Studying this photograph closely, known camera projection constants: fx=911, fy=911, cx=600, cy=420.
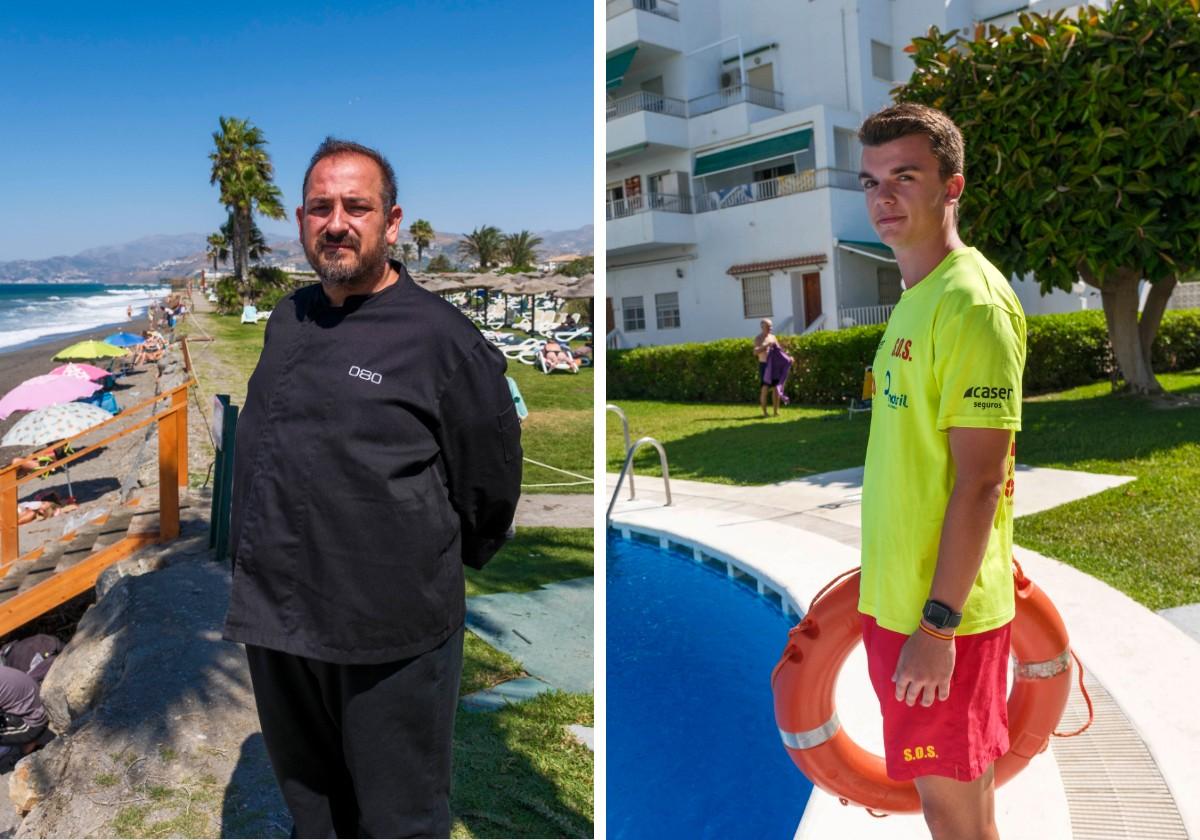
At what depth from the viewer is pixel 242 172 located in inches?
Result: 1217

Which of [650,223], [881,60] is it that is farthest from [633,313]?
[881,60]

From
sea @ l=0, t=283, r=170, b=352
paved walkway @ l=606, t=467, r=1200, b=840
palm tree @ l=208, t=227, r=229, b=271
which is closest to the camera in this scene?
paved walkway @ l=606, t=467, r=1200, b=840

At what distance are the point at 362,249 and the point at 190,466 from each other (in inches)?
356

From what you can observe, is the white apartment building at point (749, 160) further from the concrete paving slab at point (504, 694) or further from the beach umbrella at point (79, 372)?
the concrete paving slab at point (504, 694)

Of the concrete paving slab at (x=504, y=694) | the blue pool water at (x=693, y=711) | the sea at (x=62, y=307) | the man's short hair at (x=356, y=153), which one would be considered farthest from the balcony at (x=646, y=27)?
the sea at (x=62, y=307)

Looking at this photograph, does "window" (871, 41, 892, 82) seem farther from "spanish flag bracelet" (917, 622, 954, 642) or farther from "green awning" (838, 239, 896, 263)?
"spanish flag bracelet" (917, 622, 954, 642)

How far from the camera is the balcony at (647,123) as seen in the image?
2300 centimetres

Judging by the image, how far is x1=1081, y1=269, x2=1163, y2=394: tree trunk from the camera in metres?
11.2

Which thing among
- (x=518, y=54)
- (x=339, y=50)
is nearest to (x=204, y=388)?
(x=339, y=50)

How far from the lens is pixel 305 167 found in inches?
85.8

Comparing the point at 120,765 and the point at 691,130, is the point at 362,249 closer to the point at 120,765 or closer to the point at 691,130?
the point at 120,765

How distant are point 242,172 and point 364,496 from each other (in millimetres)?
32307

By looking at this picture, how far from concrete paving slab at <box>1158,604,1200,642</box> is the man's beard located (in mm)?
4208

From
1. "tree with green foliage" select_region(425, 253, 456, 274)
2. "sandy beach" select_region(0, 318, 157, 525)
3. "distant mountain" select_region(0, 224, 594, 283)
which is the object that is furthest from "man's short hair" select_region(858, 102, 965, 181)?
"tree with green foliage" select_region(425, 253, 456, 274)
